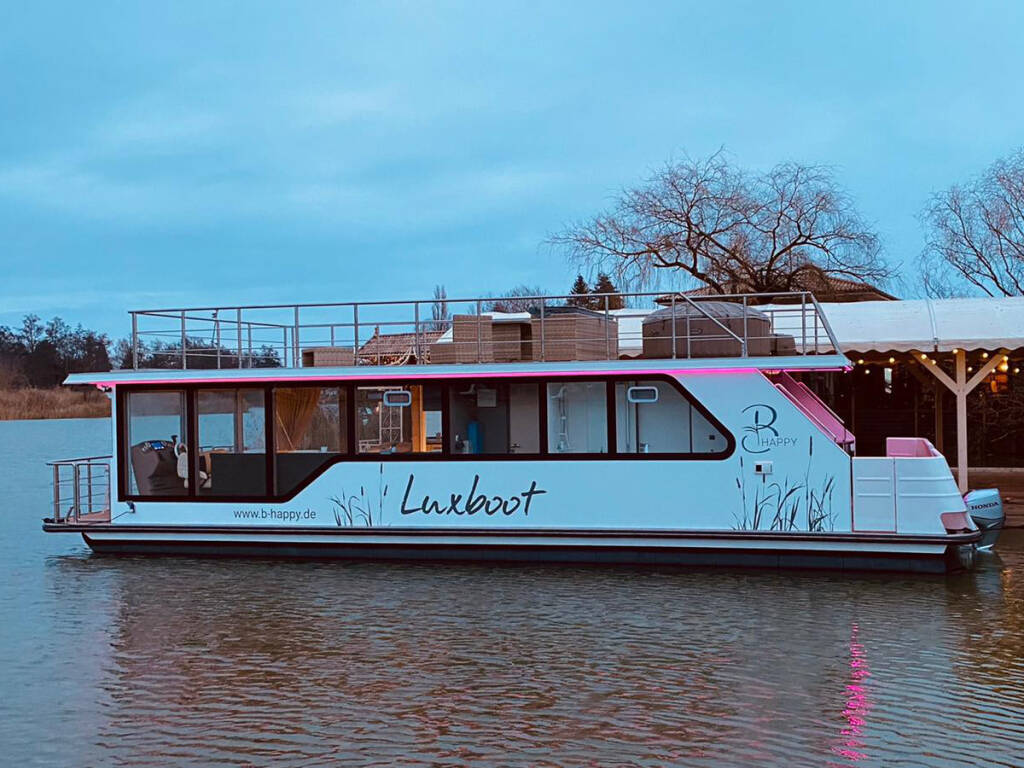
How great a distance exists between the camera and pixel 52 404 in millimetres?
56812

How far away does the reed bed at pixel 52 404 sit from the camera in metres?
52.0

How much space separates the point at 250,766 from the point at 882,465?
7.69 metres

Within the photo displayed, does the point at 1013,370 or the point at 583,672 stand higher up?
the point at 1013,370

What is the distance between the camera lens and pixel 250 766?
22.6 ft

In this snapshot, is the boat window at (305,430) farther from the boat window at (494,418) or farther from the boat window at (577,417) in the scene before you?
the boat window at (577,417)

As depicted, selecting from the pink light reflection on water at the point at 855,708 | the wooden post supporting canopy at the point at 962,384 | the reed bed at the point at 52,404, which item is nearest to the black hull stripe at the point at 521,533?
the pink light reflection on water at the point at 855,708

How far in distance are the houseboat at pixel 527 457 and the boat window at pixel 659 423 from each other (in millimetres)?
23

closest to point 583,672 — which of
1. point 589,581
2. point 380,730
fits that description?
point 380,730

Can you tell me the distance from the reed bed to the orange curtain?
40251 millimetres

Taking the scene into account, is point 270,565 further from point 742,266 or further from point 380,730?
point 742,266

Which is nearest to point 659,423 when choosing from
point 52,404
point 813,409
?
point 813,409

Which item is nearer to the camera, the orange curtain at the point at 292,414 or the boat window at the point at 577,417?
the boat window at the point at 577,417

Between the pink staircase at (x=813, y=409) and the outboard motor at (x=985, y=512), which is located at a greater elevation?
the pink staircase at (x=813, y=409)

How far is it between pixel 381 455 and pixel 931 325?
8608 millimetres
